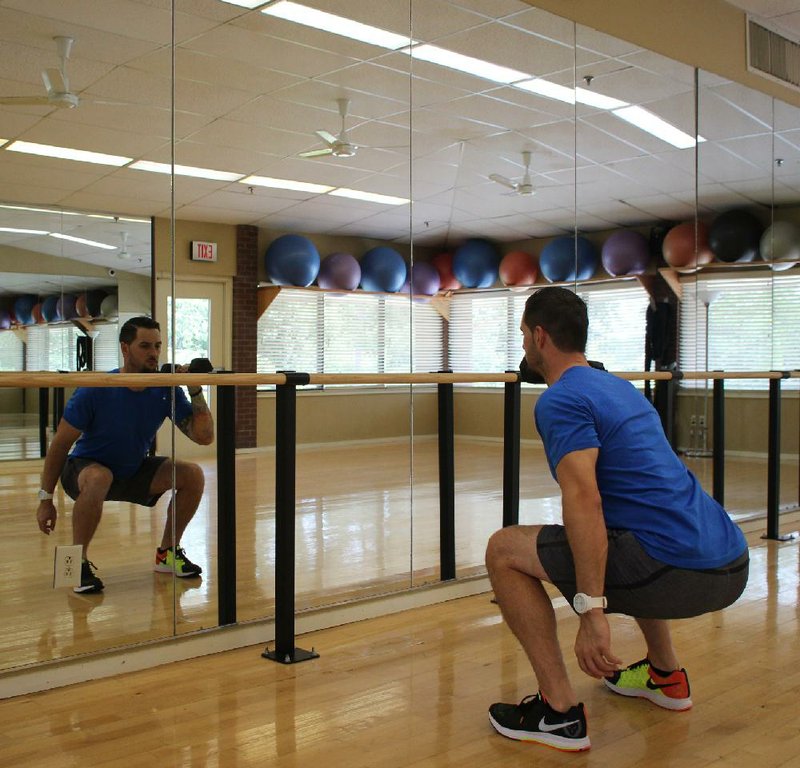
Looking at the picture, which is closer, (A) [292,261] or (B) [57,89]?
(B) [57,89]

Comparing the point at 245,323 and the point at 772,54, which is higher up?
the point at 772,54

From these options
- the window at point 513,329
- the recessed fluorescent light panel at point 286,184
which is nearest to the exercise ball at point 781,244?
the window at point 513,329

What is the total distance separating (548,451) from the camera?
7.20 feet

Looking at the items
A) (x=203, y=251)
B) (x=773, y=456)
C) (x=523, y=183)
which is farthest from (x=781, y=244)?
(x=203, y=251)

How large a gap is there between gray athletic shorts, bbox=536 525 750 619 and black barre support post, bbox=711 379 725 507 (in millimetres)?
3042

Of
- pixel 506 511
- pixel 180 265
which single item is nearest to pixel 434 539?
pixel 506 511

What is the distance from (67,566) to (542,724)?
150 cm

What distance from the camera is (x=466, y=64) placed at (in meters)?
4.12

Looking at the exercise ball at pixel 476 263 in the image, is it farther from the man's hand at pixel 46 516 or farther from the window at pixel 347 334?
the man's hand at pixel 46 516

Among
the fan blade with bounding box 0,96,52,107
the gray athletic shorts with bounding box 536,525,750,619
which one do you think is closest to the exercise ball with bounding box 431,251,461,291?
the fan blade with bounding box 0,96,52,107

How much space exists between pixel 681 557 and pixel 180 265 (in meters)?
1.92

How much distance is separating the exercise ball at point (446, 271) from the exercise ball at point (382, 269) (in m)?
0.22

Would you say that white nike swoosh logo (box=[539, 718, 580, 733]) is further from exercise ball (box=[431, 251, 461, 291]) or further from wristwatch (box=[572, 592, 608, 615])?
exercise ball (box=[431, 251, 461, 291])

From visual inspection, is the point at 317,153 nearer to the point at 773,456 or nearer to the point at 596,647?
the point at 596,647
